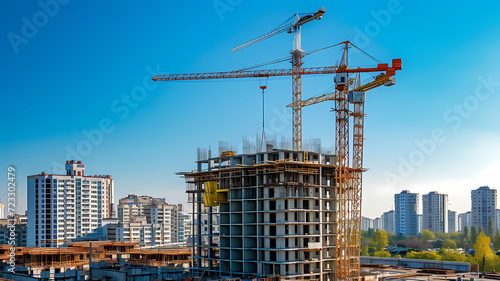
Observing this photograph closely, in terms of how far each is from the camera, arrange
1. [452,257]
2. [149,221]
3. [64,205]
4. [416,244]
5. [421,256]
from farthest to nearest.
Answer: [149,221]
[416,244]
[64,205]
[452,257]
[421,256]

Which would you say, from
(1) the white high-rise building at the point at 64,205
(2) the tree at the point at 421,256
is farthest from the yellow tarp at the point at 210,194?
(1) the white high-rise building at the point at 64,205

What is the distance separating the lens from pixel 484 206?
193875 mm

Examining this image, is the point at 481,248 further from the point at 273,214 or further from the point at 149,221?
the point at 149,221

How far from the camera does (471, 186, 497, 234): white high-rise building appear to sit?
192 metres

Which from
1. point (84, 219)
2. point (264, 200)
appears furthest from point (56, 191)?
point (264, 200)

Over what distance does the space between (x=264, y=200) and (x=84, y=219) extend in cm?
9126

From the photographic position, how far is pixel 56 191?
Answer: 127250mm

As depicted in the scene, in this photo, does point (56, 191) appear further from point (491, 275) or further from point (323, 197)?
point (491, 275)

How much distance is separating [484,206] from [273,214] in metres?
164

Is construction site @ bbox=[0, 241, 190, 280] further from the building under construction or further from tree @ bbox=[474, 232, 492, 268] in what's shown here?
tree @ bbox=[474, 232, 492, 268]

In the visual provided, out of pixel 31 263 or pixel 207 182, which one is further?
pixel 31 263

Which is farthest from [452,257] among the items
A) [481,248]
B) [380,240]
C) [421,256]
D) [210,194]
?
[210,194]

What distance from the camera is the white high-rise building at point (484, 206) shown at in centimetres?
19175

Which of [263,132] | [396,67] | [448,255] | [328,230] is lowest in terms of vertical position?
[448,255]
